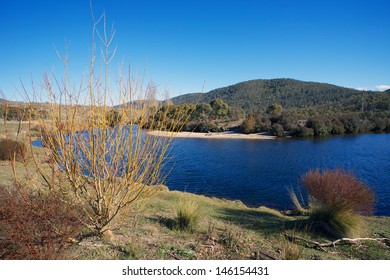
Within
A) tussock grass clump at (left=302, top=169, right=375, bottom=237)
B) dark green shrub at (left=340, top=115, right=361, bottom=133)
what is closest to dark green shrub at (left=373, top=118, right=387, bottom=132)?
dark green shrub at (left=340, top=115, right=361, bottom=133)

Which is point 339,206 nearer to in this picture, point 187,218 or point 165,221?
point 187,218

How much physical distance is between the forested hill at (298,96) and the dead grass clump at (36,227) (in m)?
76.4

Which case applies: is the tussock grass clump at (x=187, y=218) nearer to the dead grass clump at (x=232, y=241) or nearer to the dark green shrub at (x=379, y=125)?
the dead grass clump at (x=232, y=241)

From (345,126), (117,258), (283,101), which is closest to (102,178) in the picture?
(117,258)

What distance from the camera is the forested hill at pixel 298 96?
8281 cm

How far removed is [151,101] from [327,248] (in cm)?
511

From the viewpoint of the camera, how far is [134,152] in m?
4.05

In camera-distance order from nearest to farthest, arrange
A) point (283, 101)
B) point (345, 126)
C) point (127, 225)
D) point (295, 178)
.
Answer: point (127, 225), point (295, 178), point (345, 126), point (283, 101)

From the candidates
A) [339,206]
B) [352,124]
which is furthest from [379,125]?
[339,206]

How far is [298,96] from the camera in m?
115

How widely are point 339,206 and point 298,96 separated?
117689mm

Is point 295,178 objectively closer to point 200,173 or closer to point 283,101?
point 200,173

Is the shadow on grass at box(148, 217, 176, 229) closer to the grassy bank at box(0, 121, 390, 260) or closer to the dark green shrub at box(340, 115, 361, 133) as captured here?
the grassy bank at box(0, 121, 390, 260)
